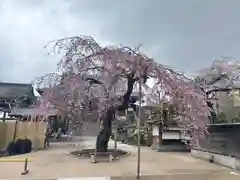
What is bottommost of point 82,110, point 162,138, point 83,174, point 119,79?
point 83,174

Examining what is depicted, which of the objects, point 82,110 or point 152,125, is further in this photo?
point 152,125

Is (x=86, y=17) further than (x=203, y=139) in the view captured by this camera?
No

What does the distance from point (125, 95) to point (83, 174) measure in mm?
4254

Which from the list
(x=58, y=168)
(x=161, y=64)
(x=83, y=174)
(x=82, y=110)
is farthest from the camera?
(x=82, y=110)

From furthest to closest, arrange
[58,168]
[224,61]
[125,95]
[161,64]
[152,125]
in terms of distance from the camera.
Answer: [152,125] < [224,61] < [125,95] < [161,64] < [58,168]

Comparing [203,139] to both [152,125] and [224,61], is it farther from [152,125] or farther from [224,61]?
[152,125]

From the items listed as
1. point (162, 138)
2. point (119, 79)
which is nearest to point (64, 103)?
point (119, 79)

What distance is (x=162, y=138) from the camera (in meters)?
16.3

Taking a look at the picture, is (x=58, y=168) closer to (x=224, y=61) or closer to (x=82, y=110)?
(x=82, y=110)

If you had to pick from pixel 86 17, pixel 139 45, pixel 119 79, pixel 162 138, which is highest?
pixel 86 17

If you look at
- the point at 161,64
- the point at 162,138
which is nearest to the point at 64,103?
the point at 161,64

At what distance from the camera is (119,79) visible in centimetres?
1055

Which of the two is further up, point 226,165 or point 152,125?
point 152,125

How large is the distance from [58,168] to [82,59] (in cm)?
378
